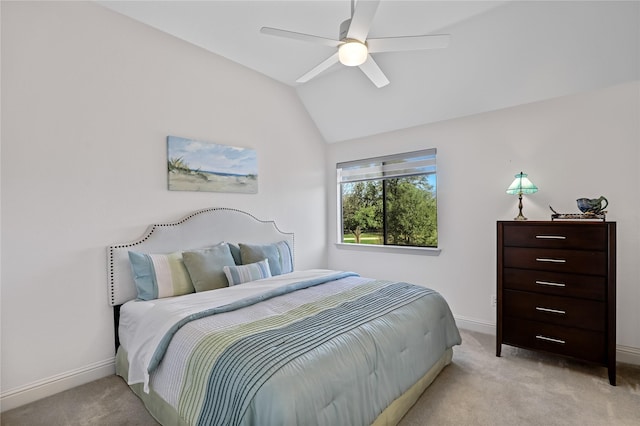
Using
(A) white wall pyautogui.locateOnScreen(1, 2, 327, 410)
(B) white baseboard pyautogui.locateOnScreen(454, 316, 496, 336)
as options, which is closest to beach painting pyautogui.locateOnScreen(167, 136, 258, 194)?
(A) white wall pyautogui.locateOnScreen(1, 2, 327, 410)

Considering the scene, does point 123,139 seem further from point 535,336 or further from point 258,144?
point 535,336

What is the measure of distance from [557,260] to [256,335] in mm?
2305

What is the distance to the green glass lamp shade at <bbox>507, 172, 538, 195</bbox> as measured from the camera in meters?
2.73

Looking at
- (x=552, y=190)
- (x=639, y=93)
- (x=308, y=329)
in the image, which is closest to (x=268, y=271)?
(x=308, y=329)

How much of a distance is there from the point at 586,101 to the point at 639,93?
12.4 inches

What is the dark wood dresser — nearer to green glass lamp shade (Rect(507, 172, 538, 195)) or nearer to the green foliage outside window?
green glass lamp shade (Rect(507, 172, 538, 195))

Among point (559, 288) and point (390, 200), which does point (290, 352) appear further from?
point (390, 200)

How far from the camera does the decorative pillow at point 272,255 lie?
3.05 metres

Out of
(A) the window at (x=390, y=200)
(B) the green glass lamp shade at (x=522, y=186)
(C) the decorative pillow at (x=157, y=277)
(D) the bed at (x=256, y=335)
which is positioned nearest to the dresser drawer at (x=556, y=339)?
(D) the bed at (x=256, y=335)

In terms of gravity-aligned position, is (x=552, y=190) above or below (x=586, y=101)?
below

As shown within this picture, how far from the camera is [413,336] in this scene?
1.98 m

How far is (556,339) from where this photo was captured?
2.41m

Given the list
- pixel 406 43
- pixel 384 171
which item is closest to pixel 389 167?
pixel 384 171

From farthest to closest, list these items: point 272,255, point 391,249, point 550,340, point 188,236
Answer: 1. point 391,249
2. point 272,255
3. point 188,236
4. point 550,340
